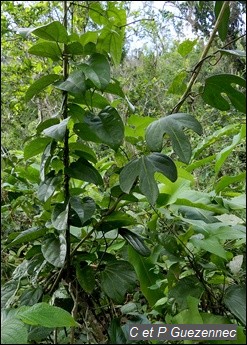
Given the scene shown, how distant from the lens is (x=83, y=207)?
1.61 feet

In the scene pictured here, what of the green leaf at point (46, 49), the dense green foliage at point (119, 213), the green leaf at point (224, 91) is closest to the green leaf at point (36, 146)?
the dense green foliage at point (119, 213)

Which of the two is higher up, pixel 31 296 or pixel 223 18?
Answer: pixel 223 18

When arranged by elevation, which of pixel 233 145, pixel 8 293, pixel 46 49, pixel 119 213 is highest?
pixel 46 49

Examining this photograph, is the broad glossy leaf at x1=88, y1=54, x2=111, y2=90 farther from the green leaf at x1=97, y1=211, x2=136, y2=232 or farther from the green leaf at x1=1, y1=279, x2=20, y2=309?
the green leaf at x1=1, y1=279, x2=20, y2=309

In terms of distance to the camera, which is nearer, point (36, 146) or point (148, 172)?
point (148, 172)

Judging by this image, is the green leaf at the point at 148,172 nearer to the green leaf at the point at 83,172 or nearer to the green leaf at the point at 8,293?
the green leaf at the point at 83,172

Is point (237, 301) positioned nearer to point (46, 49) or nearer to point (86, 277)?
point (86, 277)

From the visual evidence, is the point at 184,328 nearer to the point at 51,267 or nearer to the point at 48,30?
the point at 51,267

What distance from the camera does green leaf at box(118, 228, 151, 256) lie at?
48cm

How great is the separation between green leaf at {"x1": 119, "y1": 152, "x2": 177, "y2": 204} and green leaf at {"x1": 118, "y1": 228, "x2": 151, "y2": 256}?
96mm

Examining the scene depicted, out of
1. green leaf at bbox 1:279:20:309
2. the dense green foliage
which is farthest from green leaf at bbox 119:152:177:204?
green leaf at bbox 1:279:20:309

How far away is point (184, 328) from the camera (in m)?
0.36

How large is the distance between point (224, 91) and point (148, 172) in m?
0.13

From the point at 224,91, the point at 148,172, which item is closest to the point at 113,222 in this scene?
the point at 148,172
